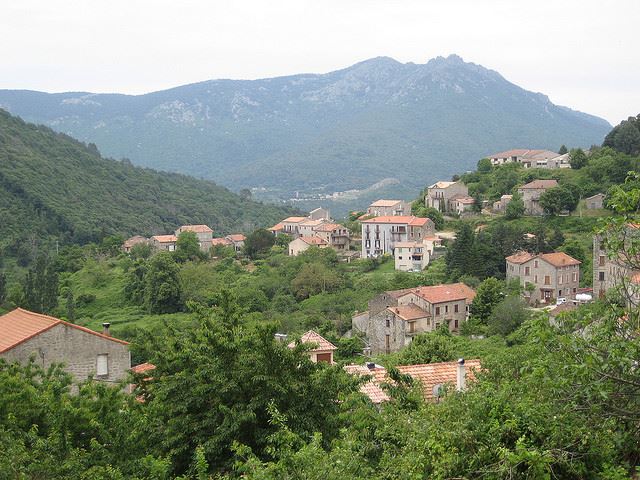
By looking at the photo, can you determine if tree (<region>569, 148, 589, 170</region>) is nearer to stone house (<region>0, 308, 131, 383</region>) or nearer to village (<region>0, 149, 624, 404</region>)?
village (<region>0, 149, 624, 404</region>)

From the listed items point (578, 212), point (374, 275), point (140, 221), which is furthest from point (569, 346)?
point (140, 221)

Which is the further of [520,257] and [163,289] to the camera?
[163,289]

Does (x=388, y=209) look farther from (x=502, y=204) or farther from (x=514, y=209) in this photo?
(x=514, y=209)

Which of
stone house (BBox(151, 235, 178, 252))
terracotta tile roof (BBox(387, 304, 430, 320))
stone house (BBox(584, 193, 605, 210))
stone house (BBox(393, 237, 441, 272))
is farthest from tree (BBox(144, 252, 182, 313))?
stone house (BBox(584, 193, 605, 210))

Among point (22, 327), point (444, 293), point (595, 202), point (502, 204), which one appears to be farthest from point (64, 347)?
point (502, 204)

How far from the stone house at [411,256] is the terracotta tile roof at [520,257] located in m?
10.4

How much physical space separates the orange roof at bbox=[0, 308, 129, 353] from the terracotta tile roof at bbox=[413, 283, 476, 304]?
28544mm

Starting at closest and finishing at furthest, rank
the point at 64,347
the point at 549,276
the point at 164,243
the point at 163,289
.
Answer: the point at 64,347, the point at 549,276, the point at 163,289, the point at 164,243

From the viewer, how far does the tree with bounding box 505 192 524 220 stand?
71188mm

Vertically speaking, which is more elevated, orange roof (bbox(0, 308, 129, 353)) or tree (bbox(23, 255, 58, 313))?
orange roof (bbox(0, 308, 129, 353))

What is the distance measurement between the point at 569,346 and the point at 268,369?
6004 mm

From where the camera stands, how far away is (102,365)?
75.7 ft

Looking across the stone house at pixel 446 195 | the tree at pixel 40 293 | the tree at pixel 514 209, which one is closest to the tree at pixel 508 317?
the tree at pixel 514 209

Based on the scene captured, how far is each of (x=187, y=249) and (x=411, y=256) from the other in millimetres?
24680
